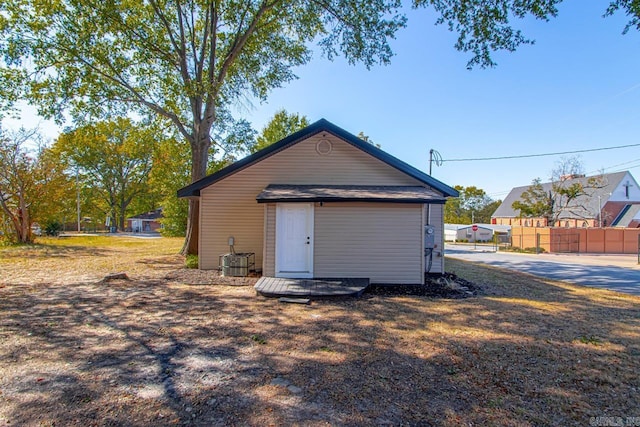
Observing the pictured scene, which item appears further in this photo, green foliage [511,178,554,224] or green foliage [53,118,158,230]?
green foliage [53,118,158,230]

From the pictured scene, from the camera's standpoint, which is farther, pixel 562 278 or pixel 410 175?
pixel 562 278

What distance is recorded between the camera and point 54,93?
11.6 metres

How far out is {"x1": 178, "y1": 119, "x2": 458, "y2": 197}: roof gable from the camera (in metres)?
9.20

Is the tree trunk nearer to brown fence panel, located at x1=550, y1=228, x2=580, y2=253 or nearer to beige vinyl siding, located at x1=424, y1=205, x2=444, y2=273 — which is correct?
beige vinyl siding, located at x1=424, y1=205, x2=444, y2=273

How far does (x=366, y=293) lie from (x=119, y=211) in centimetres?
4789

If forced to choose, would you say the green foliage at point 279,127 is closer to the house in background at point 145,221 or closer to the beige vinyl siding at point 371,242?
the beige vinyl siding at point 371,242

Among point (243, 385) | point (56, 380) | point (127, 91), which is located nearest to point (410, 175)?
point (243, 385)

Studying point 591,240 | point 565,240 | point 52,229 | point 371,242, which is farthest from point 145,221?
point 591,240

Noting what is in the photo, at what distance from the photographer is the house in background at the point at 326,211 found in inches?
322

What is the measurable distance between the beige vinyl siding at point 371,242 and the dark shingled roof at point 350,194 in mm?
291

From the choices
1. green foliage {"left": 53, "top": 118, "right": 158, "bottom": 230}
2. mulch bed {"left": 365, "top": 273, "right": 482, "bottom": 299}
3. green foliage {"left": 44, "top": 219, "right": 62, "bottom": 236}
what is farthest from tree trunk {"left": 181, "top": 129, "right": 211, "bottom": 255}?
green foliage {"left": 53, "top": 118, "right": 158, "bottom": 230}

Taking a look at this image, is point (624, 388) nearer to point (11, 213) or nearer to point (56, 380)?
point (56, 380)

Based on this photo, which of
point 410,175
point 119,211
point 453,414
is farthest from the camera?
point 119,211

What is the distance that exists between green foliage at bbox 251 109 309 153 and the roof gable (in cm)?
1897
